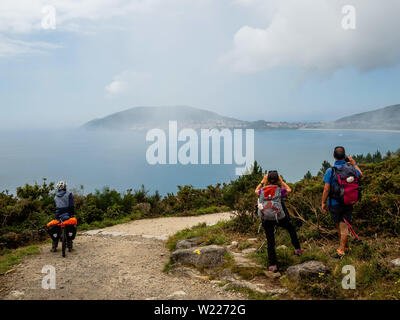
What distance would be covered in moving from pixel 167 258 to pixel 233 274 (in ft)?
8.13

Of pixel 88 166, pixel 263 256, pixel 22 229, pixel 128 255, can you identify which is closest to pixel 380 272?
pixel 263 256

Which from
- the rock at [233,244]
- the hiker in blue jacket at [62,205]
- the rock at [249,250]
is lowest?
the rock at [233,244]

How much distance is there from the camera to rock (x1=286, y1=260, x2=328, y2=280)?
4.59m

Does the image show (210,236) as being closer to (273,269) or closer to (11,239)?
(273,269)

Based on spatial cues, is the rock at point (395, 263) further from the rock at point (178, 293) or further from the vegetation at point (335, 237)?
the rock at point (178, 293)

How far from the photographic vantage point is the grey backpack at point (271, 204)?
16.6ft

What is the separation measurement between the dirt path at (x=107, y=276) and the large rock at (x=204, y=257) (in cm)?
47

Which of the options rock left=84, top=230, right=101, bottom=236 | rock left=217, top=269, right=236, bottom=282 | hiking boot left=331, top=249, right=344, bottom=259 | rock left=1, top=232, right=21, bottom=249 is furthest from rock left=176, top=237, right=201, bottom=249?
rock left=1, top=232, right=21, bottom=249

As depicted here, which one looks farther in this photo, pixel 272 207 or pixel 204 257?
pixel 204 257

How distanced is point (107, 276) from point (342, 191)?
4136 mm

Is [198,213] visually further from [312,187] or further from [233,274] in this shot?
[233,274]

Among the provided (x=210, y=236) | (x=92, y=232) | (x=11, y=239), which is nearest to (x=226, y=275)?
(x=210, y=236)

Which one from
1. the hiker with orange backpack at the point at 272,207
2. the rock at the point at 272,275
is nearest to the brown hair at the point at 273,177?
the hiker with orange backpack at the point at 272,207

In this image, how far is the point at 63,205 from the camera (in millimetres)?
7461
